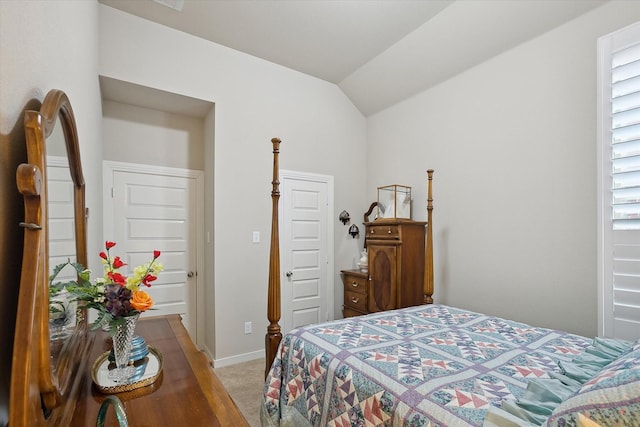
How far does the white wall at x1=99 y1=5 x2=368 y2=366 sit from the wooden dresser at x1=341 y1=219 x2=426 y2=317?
44.3 inches

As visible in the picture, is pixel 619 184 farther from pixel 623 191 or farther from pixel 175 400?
pixel 175 400

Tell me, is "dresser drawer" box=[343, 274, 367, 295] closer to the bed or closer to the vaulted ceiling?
the bed

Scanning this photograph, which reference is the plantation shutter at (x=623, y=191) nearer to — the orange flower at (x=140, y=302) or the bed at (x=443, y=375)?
the bed at (x=443, y=375)

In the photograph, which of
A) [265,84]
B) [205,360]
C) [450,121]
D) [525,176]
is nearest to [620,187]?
[525,176]

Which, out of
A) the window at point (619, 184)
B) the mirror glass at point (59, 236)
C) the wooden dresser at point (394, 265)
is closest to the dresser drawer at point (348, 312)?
the wooden dresser at point (394, 265)

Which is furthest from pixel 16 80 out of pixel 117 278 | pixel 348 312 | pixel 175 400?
pixel 348 312

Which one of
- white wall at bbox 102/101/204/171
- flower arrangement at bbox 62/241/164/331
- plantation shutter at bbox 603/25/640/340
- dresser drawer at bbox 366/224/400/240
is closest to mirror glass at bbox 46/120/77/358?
flower arrangement at bbox 62/241/164/331

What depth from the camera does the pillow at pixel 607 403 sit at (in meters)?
0.81

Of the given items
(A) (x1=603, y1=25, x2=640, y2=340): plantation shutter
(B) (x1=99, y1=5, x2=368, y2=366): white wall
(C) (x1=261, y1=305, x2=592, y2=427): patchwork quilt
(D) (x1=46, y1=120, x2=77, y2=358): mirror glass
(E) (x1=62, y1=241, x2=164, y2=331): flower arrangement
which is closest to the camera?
(D) (x1=46, y1=120, x2=77, y2=358): mirror glass

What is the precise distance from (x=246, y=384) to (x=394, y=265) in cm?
174

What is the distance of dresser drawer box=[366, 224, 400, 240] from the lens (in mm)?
3195

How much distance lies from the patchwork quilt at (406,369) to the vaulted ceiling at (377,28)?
2302mm

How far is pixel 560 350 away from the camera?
→ 1.66 meters

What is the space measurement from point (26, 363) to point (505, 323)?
96.1 inches
